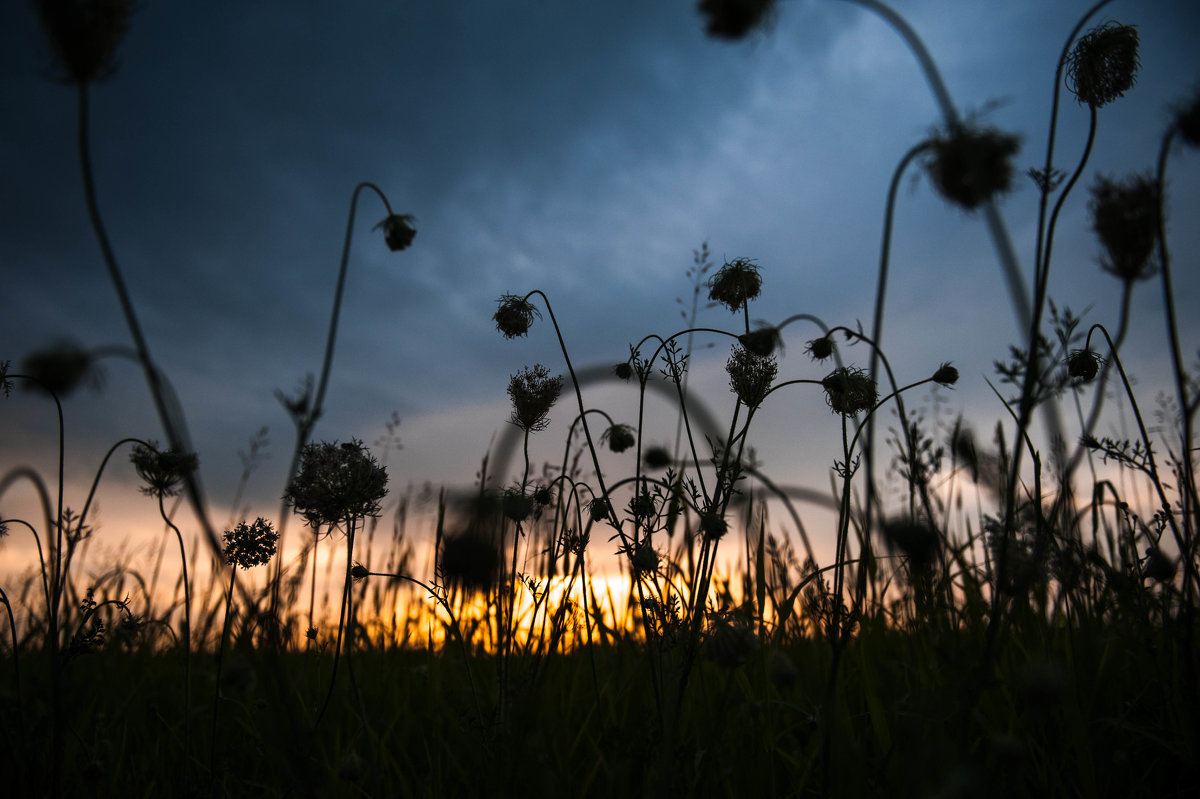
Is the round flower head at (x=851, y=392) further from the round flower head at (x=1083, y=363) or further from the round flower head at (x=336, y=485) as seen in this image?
the round flower head at (x=336, y=485)

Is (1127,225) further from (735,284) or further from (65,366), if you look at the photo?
(65,366)

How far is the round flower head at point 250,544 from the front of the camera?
109 inches

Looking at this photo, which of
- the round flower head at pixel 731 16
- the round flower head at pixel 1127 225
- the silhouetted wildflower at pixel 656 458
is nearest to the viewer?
the round flower head at pixel 731 16

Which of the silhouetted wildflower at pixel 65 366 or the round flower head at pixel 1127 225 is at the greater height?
the round flower head at pixel 1127 225

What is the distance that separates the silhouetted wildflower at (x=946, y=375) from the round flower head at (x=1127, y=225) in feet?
2.01

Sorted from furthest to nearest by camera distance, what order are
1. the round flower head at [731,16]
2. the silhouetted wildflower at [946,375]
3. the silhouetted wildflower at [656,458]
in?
1. the silhouetted wildflower at [656,458]
2. the silhouetted wildflower at [946,375]
3. the round flower head at [731,16]

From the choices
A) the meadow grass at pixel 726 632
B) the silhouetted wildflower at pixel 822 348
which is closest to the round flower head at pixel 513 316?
the meadow grass at pixel 726 632

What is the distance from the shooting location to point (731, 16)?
1436mm

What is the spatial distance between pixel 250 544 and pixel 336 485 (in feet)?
2.23

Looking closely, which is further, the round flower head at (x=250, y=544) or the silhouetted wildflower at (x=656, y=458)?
the silhouetted wildflower at (x=656, y=458)

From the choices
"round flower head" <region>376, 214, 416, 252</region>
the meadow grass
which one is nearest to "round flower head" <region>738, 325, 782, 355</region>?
the meadow grass

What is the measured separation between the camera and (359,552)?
542 centimetres

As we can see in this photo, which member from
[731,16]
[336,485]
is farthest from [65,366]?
[731,16]

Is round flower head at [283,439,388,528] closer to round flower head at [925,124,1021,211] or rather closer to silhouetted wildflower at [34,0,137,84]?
silhouetted wildflower at [34,0,137,84]
